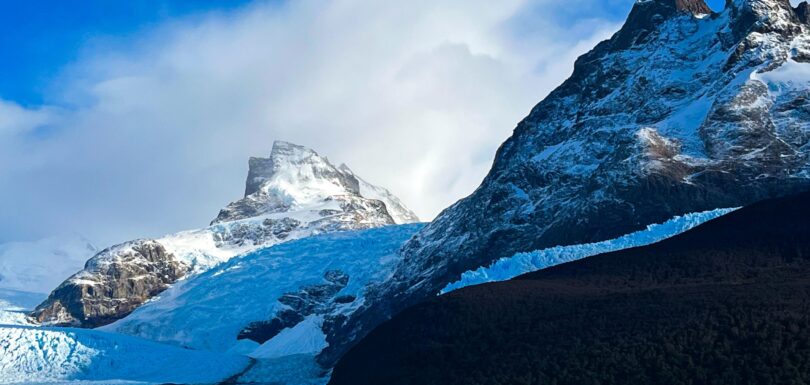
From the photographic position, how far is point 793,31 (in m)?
184

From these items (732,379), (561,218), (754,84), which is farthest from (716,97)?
(732,379)

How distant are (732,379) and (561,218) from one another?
3901 inches

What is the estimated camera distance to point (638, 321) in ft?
300

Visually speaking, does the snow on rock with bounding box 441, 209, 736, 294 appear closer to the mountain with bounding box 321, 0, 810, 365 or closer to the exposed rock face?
the mountain with bounding box 321, 0, 810, 365

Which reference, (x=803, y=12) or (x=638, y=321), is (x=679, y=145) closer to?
(x=803, y=12)

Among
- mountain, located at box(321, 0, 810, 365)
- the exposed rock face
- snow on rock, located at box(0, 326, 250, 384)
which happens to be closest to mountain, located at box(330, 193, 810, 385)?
mountain, located at box(321, 0, 810, 365)

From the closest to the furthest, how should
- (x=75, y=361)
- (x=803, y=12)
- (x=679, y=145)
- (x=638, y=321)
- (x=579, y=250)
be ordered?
(x=638, y=321) → (x=579, y=250) → (x=679, y=145) → (x=75, y=361) → (x=803, y=12)

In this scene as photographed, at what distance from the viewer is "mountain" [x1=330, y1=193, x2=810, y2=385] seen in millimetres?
82125

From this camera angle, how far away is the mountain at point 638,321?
269 ft

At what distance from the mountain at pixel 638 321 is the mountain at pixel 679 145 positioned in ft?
125

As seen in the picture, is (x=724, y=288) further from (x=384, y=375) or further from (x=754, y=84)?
(x=754, y=84)

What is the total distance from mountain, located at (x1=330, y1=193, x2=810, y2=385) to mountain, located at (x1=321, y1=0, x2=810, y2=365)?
125ft

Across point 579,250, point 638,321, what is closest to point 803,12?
point 579,250

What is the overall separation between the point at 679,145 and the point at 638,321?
269ft
